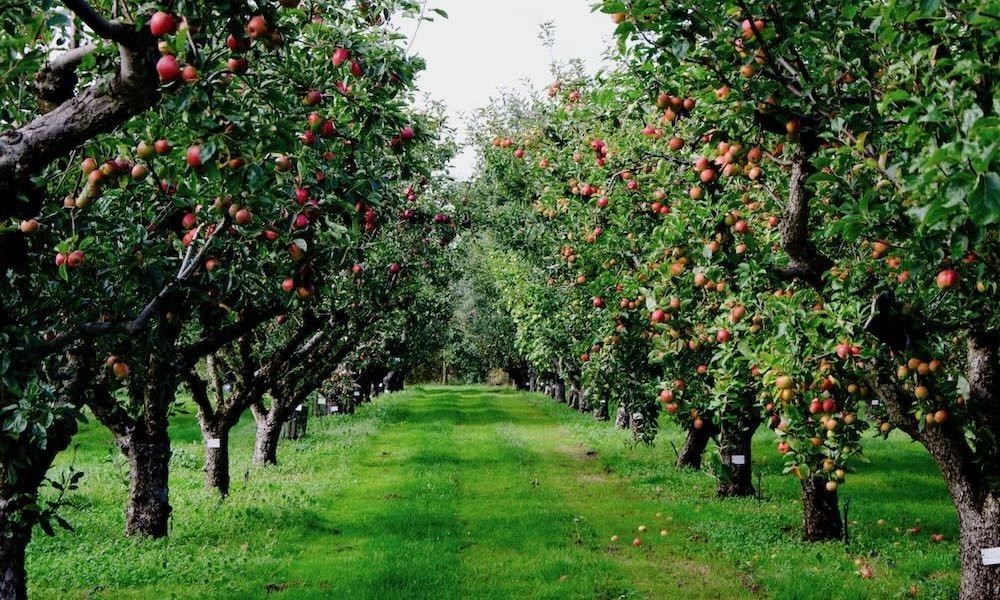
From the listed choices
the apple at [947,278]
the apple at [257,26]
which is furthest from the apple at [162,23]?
the apple at [947,278]

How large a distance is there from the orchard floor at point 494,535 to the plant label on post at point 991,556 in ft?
7.15

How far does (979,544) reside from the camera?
8430 mm

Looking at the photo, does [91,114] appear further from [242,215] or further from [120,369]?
[120,369]

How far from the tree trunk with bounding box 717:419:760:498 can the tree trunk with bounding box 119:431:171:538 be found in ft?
32.6

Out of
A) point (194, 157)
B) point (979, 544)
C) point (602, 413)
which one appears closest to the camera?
point (194, 157)

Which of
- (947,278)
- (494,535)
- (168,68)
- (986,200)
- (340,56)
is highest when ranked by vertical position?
(340,56)

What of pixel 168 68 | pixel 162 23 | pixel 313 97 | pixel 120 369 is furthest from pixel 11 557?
pixel 162 23

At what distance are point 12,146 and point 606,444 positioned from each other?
73.9 feet

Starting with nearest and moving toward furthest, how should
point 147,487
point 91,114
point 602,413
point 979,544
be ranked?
point 91,114 → point 979,544 → point 147,487 → point 602,413

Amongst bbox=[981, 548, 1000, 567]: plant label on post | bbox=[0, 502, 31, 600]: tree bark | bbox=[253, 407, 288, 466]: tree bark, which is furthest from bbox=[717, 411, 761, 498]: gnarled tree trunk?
bbox=[0, 502, 31, 600]: tree bark

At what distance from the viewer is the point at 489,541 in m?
13.0

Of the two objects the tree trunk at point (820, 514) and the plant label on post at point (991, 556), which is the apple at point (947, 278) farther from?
the tree trunk at point (820, 514)

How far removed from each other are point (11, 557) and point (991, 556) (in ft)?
29.8

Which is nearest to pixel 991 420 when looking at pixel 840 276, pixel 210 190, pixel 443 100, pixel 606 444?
pixel 840 276
